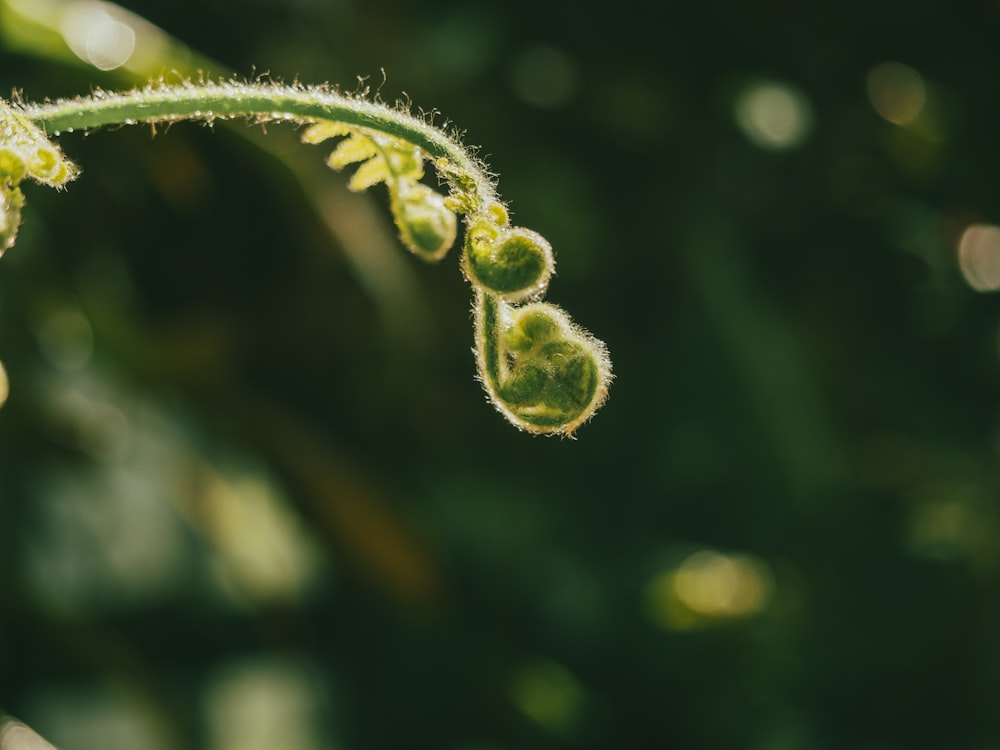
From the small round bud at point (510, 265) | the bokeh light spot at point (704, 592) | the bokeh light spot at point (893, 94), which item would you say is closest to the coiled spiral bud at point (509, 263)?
the small round bud at point (510, 265)

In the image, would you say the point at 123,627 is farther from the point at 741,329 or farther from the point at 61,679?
the point at 741,329

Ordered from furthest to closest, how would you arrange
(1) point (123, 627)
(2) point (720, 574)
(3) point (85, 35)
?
(2) point (720, 574) → (1) point (123, 627) → (3) point (85, 35)

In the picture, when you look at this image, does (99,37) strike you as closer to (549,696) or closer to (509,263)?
(509,263)

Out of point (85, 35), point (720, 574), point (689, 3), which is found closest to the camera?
point (85, 35)

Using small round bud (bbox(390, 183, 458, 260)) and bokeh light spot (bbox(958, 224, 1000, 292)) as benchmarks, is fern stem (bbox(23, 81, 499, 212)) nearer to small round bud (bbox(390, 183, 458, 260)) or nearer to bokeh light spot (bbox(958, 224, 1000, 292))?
small round bud (bbox(390, 183, 458, 260))

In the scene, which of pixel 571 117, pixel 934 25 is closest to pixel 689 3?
pixel 571 117

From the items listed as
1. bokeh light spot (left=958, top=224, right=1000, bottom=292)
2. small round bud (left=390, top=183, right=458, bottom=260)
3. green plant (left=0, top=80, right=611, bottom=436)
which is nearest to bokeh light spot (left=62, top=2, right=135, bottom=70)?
green plant (left=0, top=80, right=611, bottom=436)
